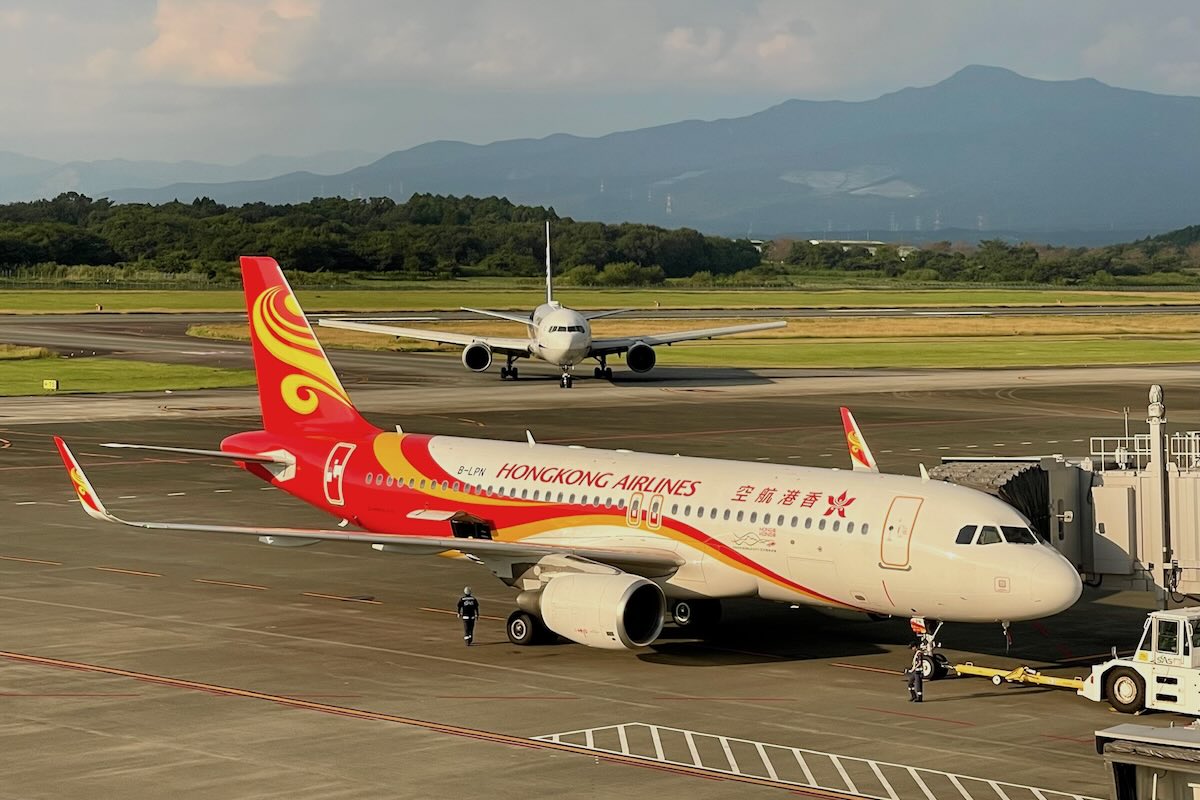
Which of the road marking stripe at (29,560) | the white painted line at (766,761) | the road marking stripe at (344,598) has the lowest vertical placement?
Result: the white painted line at (766,761)

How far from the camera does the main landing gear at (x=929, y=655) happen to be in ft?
101

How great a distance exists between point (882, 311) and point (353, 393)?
4150 inches

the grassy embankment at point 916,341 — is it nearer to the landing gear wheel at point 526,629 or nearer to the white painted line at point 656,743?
the landing gear wheel at point 526,629

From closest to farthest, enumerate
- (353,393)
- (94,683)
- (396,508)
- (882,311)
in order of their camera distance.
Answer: (94,683), (396,508), (353,393), (882,311)

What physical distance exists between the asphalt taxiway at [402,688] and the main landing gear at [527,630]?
0.29m

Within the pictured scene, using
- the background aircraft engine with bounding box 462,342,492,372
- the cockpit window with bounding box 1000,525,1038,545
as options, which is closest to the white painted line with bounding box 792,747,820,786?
the cockpit window with bounding box 1000,525,1038,545

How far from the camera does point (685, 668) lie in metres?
33.0

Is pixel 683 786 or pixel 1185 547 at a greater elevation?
pixel 1185 547

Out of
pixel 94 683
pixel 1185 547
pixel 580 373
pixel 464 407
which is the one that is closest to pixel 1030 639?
pixel 1185 547

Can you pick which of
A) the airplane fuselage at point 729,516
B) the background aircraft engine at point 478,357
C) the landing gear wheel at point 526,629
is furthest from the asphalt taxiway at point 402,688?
the background aircraft engine at point 478,357

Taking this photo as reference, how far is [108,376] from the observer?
105312 millimetres

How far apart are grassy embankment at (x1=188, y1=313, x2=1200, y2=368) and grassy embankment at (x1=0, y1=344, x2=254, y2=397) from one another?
74.0ft

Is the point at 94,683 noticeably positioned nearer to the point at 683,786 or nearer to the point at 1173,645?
the point at 683,786

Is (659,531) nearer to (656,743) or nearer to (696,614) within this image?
(696,614)
